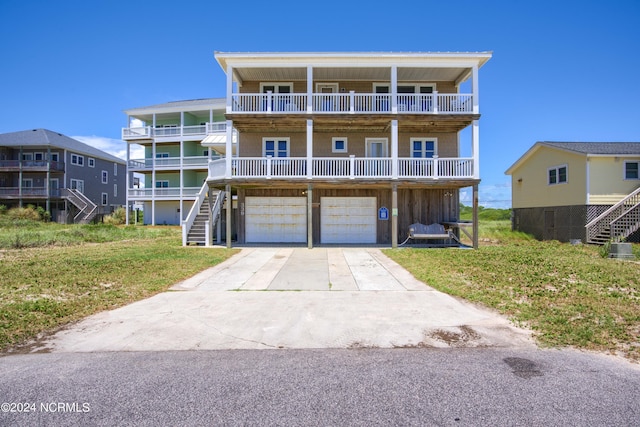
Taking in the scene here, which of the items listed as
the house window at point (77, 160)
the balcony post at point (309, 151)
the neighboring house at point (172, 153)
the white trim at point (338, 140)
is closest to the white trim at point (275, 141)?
the white trim at point (338, 140)

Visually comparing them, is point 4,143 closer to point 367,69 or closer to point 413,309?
point 367,69

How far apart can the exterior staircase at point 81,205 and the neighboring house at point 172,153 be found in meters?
5.17

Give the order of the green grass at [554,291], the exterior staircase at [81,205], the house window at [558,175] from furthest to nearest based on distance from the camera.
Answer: the exterior staircase at [81,205] → the house window at [558,175] → the green grass at [554,291]

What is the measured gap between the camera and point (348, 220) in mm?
18953

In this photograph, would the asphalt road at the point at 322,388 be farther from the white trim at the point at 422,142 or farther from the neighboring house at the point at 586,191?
the neighboring house at the point at 586,191

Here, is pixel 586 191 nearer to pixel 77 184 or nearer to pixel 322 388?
pixel 322 388

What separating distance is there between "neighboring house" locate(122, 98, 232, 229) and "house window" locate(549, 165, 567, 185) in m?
24.8

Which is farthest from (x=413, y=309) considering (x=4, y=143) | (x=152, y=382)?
(x=4, y=143)

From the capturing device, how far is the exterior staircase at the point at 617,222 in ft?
57.7

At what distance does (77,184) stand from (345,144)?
108ft

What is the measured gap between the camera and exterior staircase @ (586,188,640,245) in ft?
57.7

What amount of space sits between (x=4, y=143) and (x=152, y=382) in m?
43.7

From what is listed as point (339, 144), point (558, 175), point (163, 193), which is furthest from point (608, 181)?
point (163, 193)

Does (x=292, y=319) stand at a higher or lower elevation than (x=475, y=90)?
lower
